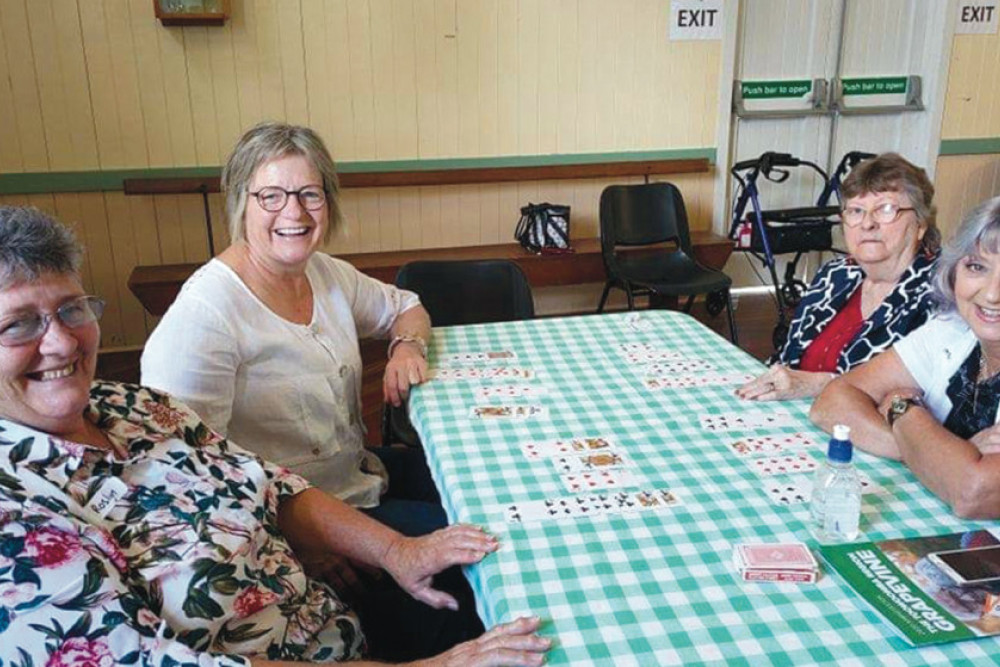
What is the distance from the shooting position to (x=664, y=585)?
1195 mm

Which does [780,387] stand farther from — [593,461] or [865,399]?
[593,461]

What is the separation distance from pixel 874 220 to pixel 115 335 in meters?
3.74

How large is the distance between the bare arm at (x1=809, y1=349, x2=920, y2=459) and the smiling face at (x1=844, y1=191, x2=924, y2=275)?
0.52 meters

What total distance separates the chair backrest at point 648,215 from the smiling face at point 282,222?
266 cm

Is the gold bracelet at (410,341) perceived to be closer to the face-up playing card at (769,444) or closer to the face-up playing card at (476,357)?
the face-up playing card at (476,357)

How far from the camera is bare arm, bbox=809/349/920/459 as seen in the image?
1.60 metres

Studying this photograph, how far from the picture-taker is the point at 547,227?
Result: 4547 mm

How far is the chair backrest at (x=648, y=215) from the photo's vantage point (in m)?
4.42

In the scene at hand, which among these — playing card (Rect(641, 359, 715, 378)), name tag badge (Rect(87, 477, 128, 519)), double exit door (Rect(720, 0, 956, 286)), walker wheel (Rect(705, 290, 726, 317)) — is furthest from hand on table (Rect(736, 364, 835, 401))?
double exit door (Rect(720, 0, 956, 286))

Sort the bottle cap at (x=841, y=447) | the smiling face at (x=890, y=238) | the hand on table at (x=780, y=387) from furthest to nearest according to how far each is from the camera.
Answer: the smiling face at (x=890, y=238) < the hand on table at (x=780, y=387) < the bottle cap at (x=841, y=447)

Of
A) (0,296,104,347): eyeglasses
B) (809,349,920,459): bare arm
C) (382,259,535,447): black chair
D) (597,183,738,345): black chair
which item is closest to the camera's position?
(0,296,104,347): eyeglasses

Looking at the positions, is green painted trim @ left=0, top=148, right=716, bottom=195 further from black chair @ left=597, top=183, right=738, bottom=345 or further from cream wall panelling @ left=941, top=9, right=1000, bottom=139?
cream wall panelling @ left=941, top=9, right=1000, bottom=139

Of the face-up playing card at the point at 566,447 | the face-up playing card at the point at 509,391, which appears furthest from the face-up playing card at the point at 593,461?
the face-up playing card at the point at 509,391

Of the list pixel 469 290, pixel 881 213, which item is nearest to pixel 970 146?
pixel 881 213
